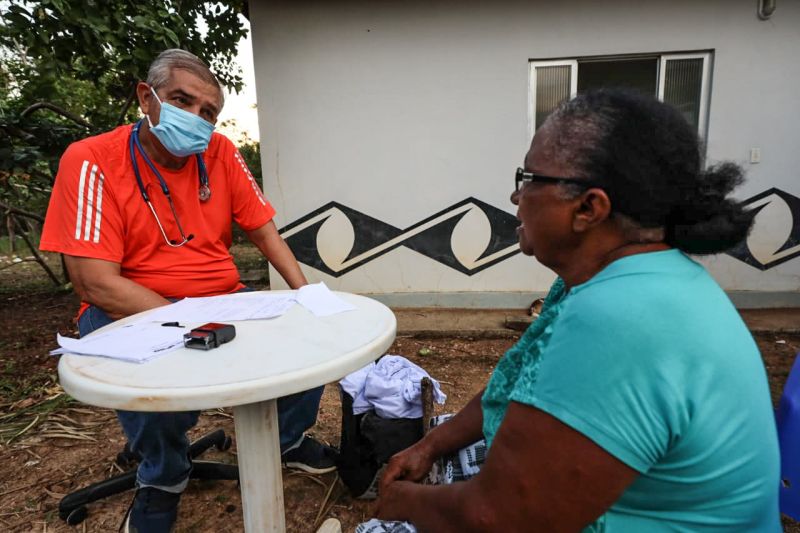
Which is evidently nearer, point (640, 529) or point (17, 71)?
point (640, 529)

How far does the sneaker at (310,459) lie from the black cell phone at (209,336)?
1.24 m

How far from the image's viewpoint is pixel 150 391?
3.56 ft

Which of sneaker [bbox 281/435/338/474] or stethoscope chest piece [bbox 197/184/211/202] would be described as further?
sneaker [bbox 281/435/338/474]

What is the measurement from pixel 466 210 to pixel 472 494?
411cm

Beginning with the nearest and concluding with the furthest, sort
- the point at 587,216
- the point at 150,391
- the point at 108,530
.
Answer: the point at 587,216
the point at 150,391
the point at 108,530

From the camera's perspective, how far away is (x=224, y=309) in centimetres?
178

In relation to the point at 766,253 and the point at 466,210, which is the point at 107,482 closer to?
the point at 466,210

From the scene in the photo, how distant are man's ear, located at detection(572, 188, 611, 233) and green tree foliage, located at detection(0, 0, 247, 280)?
12.1ft

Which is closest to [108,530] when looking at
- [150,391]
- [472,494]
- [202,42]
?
[150,391]

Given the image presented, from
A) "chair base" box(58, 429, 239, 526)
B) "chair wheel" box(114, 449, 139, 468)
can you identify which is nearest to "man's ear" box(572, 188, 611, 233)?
"chair base" box(58, 429, 239, 526)

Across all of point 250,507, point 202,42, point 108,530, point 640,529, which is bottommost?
point 108,530

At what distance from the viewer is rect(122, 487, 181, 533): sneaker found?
5.98 feet

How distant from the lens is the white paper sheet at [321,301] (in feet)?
5.67

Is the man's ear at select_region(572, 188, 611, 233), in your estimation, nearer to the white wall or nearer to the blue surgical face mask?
the blue surgical face mask
